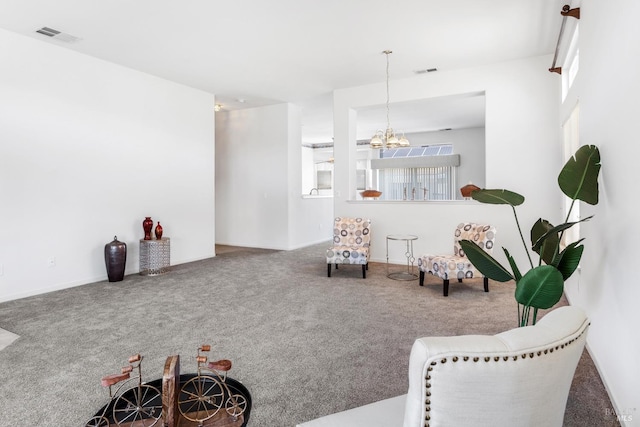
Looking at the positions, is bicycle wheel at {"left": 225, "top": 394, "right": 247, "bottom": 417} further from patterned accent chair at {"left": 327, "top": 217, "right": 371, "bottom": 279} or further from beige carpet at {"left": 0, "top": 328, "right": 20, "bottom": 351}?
patterned accent chair at {"left": 327, "top": 217, "right": 371, "bottom": 279}

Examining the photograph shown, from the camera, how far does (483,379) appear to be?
0.77m

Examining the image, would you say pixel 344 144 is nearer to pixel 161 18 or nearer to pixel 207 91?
pixel 207 91

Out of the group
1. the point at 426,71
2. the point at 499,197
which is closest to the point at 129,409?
the point at 499,197

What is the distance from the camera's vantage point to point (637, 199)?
1649 millimetres

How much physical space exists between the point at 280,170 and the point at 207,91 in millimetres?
2022

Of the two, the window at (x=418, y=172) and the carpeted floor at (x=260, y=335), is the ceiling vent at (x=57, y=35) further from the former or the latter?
the window at (x=418, y=172)

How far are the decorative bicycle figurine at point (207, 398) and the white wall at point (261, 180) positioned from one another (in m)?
6.13

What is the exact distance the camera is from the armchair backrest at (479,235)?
451 cm

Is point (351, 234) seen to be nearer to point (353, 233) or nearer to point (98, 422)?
point (353, 233)

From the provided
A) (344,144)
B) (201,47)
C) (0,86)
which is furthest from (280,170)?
(0,86)

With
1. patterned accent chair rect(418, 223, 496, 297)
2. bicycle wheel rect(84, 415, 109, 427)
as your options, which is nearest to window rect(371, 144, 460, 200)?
patterned accent chair rect(418, 223, 496, 297)

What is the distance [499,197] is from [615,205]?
0.56 m

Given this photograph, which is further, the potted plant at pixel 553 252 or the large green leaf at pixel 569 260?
the large green leaf at pixel 569 260

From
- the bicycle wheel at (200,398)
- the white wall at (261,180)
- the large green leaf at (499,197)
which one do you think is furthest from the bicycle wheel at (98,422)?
the white wall at (261,180)
